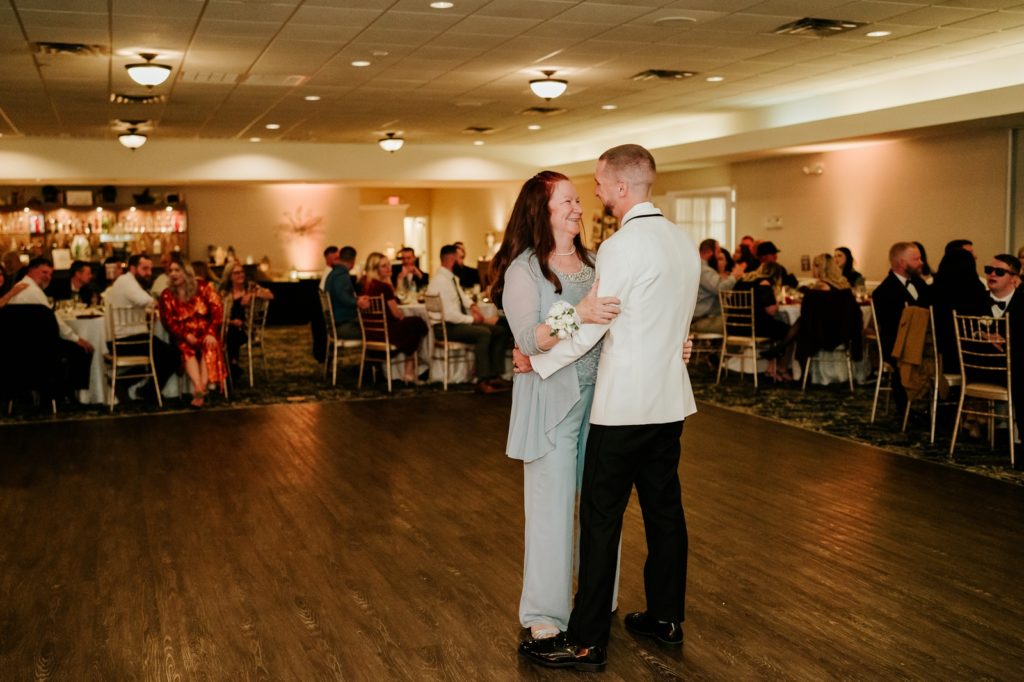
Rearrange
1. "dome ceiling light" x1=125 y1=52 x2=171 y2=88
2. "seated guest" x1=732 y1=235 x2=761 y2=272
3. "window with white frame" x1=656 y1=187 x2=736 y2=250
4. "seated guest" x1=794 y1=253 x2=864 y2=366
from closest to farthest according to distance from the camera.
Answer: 1. "dome ceiling light" x1=125 y1=52 x2=171 y2=88
2. "seated guest" x1=794 y1=253 x2=864 y2=366
3. "seated guest" x1=732 y1=235 x2=761 y2=272
4. "window with white frame" x1=656 y1=187 x2=736 y2=250

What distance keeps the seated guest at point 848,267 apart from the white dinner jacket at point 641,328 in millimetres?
7977

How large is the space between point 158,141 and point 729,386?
1062 centimetres

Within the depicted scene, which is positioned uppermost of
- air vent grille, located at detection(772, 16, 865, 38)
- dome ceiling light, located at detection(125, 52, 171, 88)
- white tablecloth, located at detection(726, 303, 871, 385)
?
air vent grille, located at detection(772, 16, 865, 38)

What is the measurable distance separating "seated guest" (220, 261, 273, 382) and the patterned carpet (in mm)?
343

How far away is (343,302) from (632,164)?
7.81m

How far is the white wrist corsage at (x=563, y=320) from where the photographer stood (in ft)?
10.5

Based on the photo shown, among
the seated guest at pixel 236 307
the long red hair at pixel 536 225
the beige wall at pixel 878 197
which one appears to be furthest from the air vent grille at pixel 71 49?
the beige wall at pixel 878 197

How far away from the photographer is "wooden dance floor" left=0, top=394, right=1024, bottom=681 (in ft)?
12.0

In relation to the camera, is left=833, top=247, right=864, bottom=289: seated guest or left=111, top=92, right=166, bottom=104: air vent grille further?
left=111, top=92, right=166, bottom=104: air vent grille

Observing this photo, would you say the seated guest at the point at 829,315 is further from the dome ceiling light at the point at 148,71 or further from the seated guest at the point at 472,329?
the dome ceiling light at the point at 148,71

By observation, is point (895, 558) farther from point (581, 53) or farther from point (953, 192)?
point (953, 192)

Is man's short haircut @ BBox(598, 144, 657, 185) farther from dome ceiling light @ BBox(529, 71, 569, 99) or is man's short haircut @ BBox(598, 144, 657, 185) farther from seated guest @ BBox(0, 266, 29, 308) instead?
seated guest @ BBox(0, 266, 29, 308)

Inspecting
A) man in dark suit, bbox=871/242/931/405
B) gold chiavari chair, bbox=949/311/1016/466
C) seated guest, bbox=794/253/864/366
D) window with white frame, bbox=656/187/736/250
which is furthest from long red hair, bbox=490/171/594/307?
window with white frame, bbox=656/187/736/250

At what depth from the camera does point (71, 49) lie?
859 centimetres
